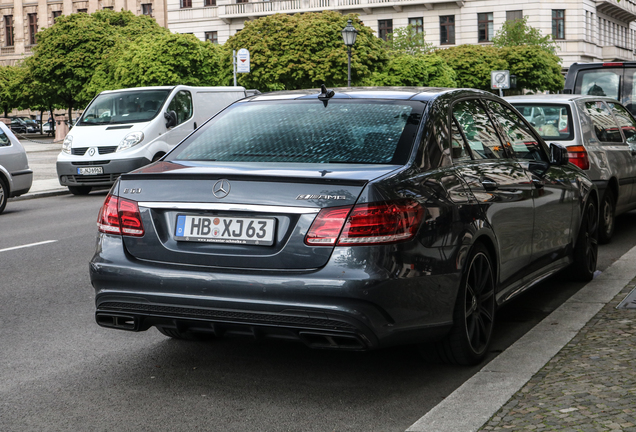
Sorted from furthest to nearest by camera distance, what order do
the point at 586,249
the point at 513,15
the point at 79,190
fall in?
the point at 513,15 < the point at 79,190 < the point at 586,249

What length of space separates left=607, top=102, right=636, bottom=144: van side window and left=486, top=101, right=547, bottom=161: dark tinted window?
4427 millimetres

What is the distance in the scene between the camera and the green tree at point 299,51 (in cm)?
4956

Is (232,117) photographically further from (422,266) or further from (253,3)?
(253,3)

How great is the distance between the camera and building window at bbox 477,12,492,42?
68375mm

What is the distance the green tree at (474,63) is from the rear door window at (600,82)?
42.7 metres

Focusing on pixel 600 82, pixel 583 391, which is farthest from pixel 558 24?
pixel 583 391

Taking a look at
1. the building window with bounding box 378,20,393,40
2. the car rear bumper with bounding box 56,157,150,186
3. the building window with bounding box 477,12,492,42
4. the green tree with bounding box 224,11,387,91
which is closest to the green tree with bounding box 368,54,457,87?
the green tree with bounding box 224,11,387,91

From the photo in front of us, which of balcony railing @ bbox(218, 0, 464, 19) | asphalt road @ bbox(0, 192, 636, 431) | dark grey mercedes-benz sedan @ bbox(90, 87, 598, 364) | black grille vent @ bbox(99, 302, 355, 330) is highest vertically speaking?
balcony railing @ bbox(218, 0, 464, 19)

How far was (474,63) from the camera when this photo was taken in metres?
59.2

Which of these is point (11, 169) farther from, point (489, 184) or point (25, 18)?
point (25, 18)

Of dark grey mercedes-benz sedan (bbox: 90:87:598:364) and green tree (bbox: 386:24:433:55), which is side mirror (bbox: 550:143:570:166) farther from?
green tree (bbox: 386:24:433:55)

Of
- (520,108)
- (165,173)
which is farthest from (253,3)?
(165,173)

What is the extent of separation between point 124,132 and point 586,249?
12.1 metres

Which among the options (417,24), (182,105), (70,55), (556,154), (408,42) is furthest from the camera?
(417,24)
